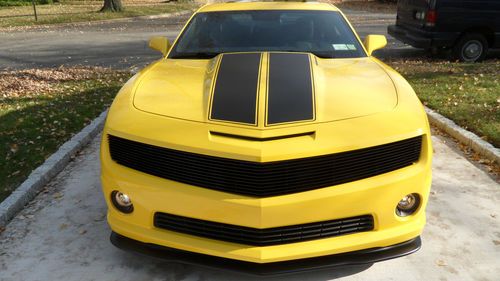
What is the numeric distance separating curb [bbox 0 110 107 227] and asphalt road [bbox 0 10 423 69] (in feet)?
15.7

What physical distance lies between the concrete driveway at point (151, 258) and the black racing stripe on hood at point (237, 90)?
2.99 feet

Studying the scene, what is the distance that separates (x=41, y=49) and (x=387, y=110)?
12056 millimetres

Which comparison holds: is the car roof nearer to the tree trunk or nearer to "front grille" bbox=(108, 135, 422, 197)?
"front grille" bbox=(108, 135, 422, 197)

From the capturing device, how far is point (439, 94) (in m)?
6.79

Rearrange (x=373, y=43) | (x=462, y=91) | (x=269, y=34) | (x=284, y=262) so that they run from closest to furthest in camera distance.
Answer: (x=284, y=262) < (x=269, y=34) < (x=373, y=43) < (x=462, y=91)

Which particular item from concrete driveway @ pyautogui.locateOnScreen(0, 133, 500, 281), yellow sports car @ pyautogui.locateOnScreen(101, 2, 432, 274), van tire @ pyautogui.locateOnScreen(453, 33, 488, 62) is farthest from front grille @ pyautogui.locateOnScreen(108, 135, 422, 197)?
van tire @ pyautogui.locateOnScreen(453, 33, 488, 62)

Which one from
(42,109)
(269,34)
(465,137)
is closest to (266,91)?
(269,34)

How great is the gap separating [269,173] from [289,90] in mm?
673

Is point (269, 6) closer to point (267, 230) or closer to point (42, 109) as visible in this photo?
point (267, 230)

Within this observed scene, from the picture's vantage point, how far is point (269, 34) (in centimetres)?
412

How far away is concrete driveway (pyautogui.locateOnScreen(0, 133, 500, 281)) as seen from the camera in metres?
2.89

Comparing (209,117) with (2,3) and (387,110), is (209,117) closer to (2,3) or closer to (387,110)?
(387,110)

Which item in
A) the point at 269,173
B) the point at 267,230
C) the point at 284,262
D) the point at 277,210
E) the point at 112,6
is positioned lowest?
the point at 112,6

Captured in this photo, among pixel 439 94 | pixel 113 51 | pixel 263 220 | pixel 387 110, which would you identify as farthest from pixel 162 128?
pixel 113 51
